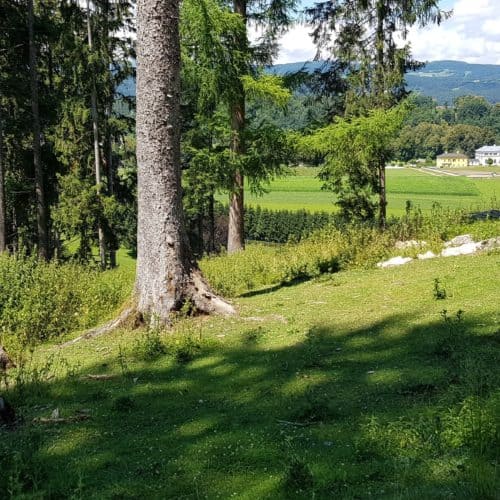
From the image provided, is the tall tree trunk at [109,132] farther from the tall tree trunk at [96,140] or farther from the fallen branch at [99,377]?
the fallen branch at [99,377]

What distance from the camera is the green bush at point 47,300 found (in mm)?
9336

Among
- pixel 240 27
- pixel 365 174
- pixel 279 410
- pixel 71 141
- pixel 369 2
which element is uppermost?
pixel 369 2

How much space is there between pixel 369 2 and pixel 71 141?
15047 millimetres

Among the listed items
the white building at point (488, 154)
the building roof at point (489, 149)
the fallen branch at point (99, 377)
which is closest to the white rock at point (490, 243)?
the fallen branch at point (99, 377)

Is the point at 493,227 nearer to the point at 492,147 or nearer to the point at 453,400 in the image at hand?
the point at 453,400

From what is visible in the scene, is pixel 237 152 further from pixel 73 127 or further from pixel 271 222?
pixel 271 222

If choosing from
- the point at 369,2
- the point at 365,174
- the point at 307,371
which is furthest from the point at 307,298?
the point at 369,2

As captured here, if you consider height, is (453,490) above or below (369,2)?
below

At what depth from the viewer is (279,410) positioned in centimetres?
514

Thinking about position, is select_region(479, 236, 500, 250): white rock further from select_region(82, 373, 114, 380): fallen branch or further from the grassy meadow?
select_region(82, 373, 114, 380): fallen branch

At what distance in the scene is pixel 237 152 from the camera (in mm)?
16844

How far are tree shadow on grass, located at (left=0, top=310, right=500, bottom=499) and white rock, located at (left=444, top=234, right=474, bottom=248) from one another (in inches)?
246

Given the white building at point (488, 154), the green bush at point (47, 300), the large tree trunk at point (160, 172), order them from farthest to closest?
the white building at point (488, 154)
the green bush at point (47, 300)
the large tree trunk at point (160, 172)

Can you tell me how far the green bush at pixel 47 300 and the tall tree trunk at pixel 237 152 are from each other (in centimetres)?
633
